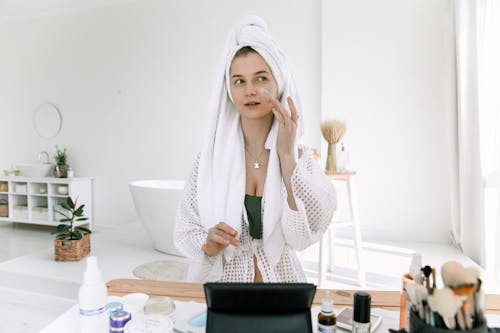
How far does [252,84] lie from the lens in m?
0.86

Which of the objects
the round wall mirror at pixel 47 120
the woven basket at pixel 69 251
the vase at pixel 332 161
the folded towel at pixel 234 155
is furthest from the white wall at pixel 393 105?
the round wall mirror at pixel 47 120

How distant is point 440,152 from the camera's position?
2883 mm

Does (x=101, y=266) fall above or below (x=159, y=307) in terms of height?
below

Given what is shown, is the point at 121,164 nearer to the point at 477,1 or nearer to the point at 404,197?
the point at 404,197

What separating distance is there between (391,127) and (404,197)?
0.65 metres

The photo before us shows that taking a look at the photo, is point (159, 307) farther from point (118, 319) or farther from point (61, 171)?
point (61, 171)

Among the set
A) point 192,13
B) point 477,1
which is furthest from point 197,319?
point 192,13

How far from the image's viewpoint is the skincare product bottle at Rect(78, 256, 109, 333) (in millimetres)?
538

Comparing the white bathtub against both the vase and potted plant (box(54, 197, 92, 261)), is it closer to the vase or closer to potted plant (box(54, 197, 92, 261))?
potted plant (box(54, 197, 92, 261))

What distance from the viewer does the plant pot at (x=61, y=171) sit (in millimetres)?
3796

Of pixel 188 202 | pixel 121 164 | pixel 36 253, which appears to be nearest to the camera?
pixel 188 202

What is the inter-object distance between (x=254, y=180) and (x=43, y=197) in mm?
3972

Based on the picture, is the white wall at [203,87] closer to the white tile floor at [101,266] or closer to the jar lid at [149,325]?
the white tile floor at [101,266]

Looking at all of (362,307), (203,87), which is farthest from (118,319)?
(203,87)
